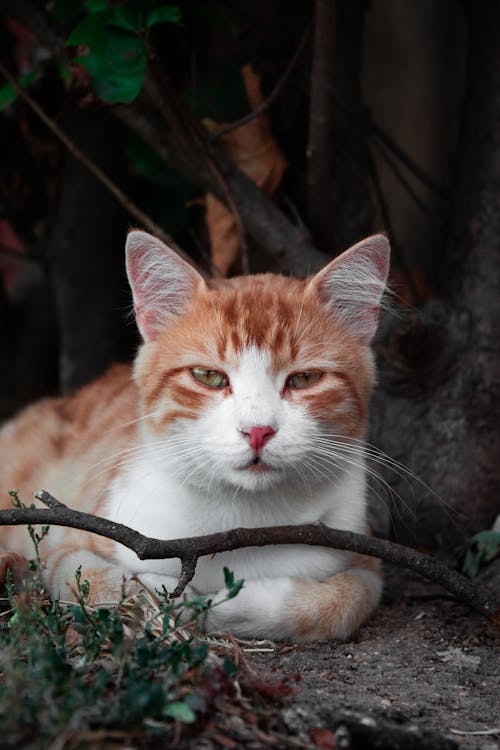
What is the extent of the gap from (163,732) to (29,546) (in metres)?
1.57

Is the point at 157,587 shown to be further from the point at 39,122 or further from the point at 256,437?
the point at 39,122

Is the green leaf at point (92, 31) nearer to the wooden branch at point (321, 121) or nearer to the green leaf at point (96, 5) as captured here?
the green leaf at point (96, 5)

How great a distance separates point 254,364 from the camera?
2.30 meters

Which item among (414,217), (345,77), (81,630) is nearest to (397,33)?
(414,217)

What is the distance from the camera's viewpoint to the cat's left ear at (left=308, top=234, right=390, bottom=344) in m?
2.50

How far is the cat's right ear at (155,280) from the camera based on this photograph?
250 centimetres

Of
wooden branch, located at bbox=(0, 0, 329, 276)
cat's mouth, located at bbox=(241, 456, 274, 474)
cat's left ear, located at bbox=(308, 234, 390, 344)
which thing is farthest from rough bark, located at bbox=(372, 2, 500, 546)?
cat's mouth, located at bbox=(241, 456, 274, 474)

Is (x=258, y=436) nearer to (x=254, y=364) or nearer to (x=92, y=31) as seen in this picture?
(x=254, y=364)

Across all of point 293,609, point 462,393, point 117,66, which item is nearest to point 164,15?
point 117,66

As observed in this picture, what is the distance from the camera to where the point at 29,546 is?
118 inches

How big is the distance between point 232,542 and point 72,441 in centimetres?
144

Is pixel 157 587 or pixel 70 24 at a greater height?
pixel 70 24

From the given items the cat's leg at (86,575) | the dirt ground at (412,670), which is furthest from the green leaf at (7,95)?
the dirt ground at (412,670)

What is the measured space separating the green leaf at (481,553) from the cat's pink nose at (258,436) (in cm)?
124
